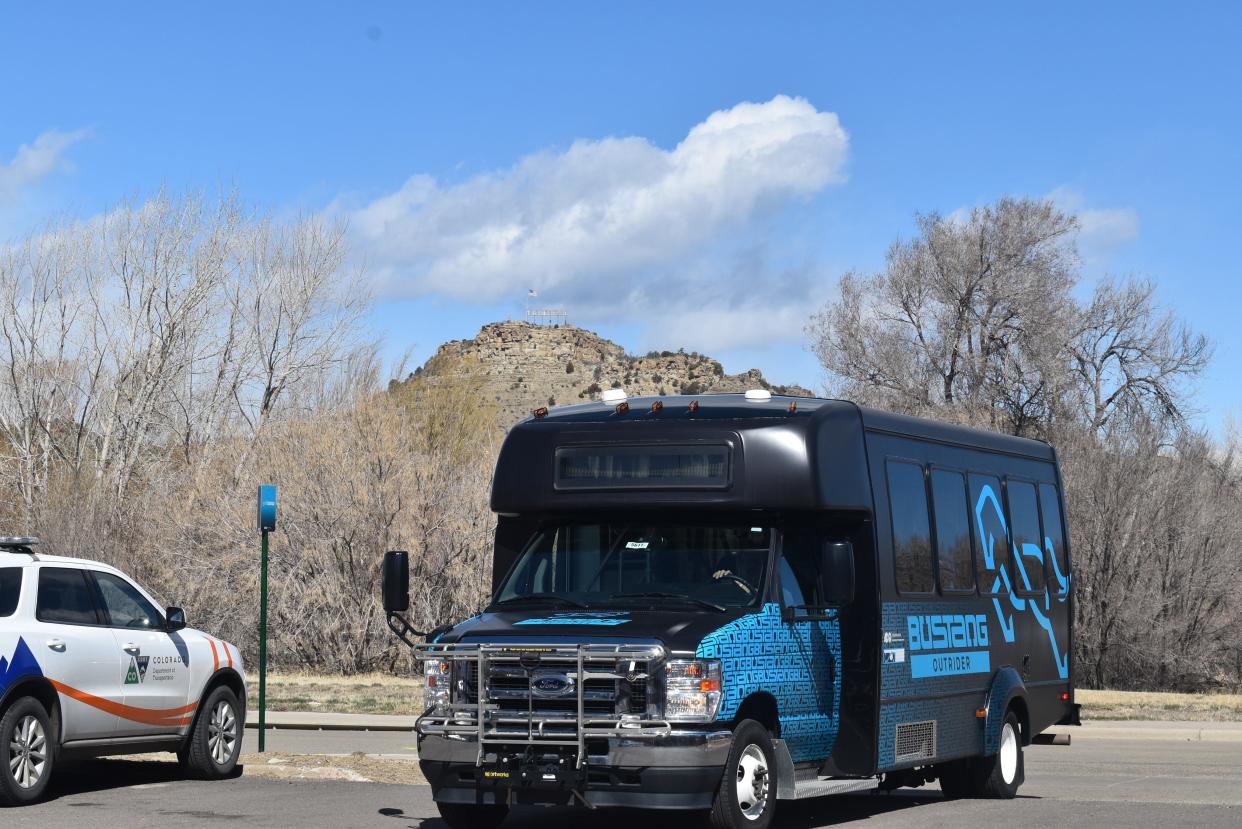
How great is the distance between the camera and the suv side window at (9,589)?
12.5 metres

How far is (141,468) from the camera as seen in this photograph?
53.0 metres

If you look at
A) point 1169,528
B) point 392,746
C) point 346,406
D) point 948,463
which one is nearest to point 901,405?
point 1169,528

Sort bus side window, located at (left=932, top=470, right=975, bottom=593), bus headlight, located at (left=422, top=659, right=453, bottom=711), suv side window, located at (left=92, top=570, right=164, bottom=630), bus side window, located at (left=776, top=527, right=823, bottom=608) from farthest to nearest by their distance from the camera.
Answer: suv side window, located at (left=92, top=570, right=164, bottom=630), bus side window, located at (left=932, top=470, right=975, bottom=593), bus side window, located at (left=776, top=527, right=823, bottom=608), bus headlight, located at (left=422, top=659, right=453, bottom=711)

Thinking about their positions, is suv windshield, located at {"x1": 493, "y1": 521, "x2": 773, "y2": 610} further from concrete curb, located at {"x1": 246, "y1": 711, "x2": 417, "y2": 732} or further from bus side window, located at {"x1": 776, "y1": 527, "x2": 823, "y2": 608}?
concrete curb, located at {"x1": 246, "y1": 711, "x2": 417, "y2": 732}

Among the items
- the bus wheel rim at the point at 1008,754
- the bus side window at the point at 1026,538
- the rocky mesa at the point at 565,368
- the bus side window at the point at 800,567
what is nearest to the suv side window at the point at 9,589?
the bus side window at the point at 800,567

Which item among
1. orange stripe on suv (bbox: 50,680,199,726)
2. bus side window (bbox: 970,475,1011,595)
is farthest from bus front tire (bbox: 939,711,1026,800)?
orange stripe on suv (bbox: 50,680,199,726)

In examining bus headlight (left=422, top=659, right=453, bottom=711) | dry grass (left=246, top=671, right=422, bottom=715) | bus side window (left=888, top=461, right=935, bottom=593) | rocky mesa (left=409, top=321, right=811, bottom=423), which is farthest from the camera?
rocky mesa (left=409, top=321, right=811, bottom=423)

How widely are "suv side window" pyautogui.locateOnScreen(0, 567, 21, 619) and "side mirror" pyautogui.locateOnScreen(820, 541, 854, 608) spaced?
248 inches

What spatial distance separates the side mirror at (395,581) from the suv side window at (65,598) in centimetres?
306

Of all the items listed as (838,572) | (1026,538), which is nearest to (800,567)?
(838,572)

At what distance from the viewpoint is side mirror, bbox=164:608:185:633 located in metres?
14.3

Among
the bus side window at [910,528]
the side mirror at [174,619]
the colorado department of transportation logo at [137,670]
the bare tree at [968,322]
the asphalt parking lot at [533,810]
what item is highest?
the bare tree at [968,322]

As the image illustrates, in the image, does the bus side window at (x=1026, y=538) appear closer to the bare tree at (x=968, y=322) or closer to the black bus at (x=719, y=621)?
the black bus at (x=719, y=621)

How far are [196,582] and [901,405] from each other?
2191 centimetres
